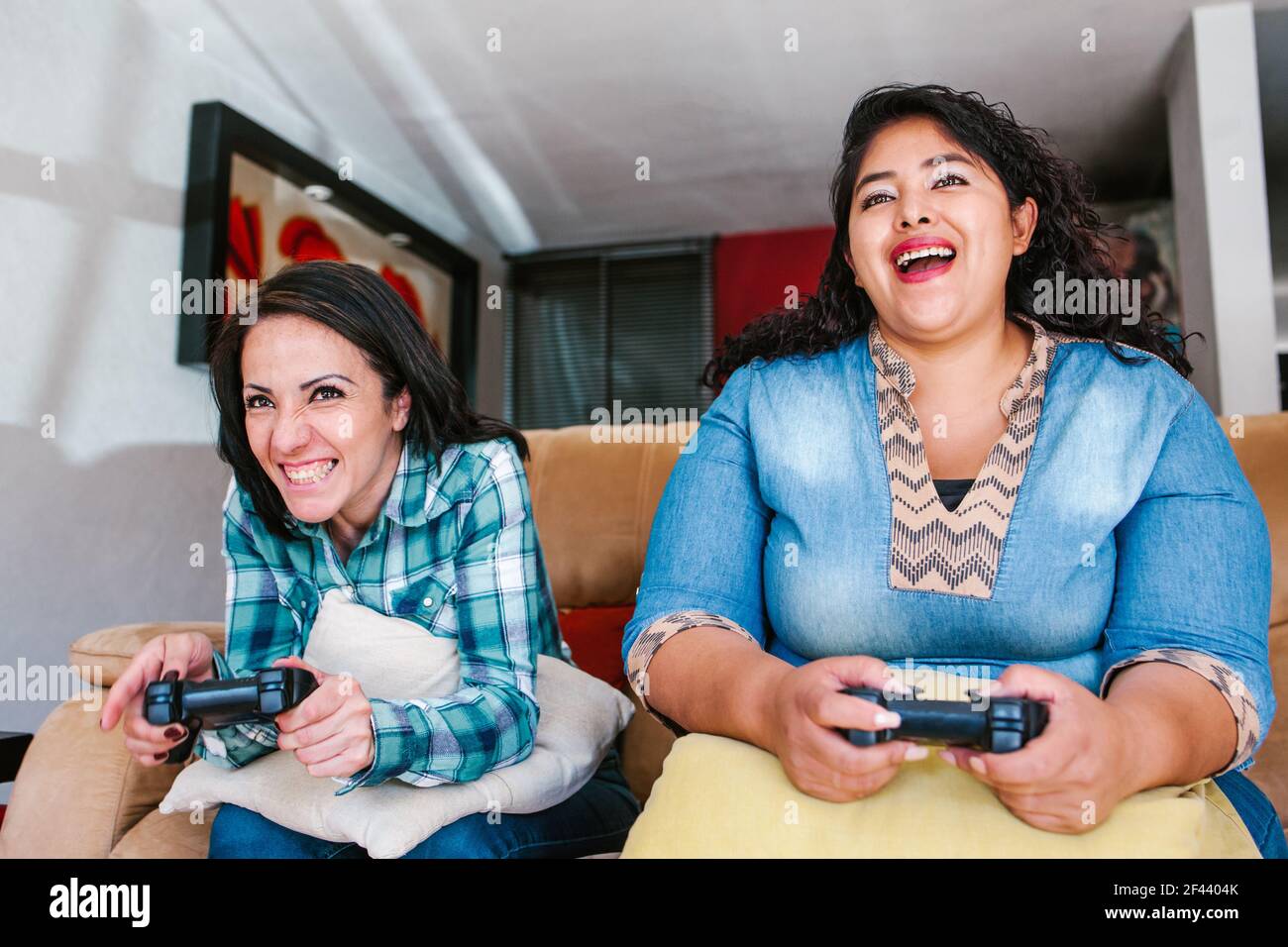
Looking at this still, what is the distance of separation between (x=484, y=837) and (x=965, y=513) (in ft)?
1.95

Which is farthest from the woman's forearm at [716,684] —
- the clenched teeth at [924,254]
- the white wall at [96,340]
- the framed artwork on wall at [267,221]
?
the white wall at [96,340]

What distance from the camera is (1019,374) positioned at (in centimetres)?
110

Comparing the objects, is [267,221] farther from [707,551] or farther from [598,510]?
[707,551]

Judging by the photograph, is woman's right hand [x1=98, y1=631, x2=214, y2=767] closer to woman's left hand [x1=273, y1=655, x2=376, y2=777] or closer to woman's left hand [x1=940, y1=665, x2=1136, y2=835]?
woman's left hand [x1=273, y1=655, x2=376, y2=777]

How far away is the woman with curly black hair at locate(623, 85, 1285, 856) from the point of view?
31.8 inches

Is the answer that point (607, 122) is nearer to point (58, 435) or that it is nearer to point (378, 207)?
point (378, 207)

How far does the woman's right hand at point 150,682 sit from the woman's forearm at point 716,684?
494 mm

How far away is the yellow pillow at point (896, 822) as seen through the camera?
729 mm

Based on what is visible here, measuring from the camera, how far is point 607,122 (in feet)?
13.0

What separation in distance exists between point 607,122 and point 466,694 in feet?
10.7

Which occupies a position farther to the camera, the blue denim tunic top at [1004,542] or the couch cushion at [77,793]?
the couch cushion at [77,793]

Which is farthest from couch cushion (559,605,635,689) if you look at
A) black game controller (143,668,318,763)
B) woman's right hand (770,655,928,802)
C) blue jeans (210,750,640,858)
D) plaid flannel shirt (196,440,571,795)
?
woman's right hand (770,655,928,802)

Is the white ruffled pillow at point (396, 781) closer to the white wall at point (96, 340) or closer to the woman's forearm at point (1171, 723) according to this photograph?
the woman's forearm at point (1171, 723)

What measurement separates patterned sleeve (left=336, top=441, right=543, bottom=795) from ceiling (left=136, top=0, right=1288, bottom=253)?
234 cm
